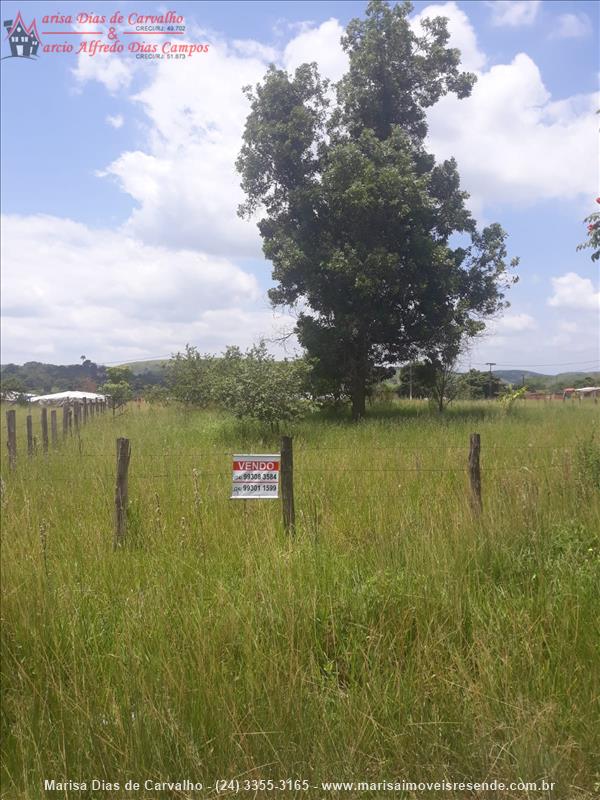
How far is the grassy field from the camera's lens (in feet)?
8.24

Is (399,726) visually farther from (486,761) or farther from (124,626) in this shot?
(124,626)

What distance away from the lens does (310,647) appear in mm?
3098

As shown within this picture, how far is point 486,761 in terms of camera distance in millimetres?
2416

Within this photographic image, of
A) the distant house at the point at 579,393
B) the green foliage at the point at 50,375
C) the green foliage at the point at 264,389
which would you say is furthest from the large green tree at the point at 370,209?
the green foliage at the point at 50,375

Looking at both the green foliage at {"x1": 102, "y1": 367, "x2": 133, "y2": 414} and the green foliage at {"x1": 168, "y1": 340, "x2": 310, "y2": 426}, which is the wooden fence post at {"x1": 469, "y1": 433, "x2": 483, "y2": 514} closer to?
the green foliage at {"x1": 168, "y1": 340, "x2": 310, "y2": 426}

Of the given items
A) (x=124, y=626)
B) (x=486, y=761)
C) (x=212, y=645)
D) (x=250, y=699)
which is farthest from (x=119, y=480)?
(x=486, y=761)

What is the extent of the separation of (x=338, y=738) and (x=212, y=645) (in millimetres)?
858

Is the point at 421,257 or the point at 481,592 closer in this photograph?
the point at 481,592

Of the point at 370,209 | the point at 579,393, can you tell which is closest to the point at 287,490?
the point at 370,209

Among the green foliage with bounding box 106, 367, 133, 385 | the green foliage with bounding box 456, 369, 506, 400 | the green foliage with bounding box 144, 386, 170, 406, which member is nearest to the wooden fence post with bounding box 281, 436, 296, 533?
the green foliage with bounding box 144, 386, 170, 406

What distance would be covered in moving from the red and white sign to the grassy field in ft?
0.97

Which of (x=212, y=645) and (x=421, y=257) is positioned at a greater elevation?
(x=421, y=257)

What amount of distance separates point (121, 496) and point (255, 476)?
4.45 ft

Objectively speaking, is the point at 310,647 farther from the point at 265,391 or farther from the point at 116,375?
the point at 116,375
